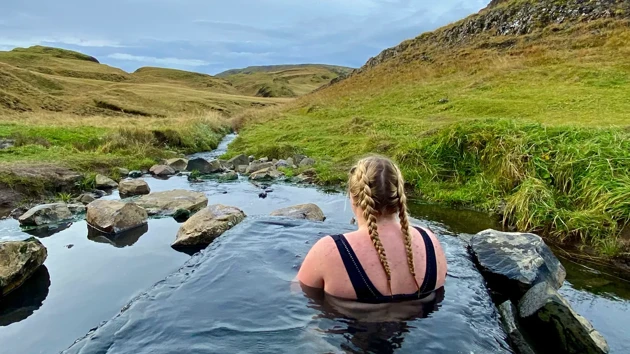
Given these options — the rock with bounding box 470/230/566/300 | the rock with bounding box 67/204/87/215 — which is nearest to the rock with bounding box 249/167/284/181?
the rock with bounding box 67/204/87/215

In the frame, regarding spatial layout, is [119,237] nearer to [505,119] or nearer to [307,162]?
[307,162]

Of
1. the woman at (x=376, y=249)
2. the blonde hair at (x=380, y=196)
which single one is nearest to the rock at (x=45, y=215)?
the woman at (x=376, y=249)

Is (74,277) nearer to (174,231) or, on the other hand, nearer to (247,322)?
(174,231)

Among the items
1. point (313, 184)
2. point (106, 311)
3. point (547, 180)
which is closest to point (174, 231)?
point (106, 311)

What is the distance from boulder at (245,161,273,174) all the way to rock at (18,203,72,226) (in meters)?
6.40

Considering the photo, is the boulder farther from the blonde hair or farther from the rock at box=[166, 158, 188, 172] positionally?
the blonde hair

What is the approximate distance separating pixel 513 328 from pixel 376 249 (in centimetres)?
177

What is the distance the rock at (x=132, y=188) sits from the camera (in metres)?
12.5

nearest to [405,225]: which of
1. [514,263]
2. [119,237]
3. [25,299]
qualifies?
[514,263]

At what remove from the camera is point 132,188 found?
12.6 m

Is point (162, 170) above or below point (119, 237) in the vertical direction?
above

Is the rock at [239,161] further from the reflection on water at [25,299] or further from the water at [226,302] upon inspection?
the reflection on water at [25,299]

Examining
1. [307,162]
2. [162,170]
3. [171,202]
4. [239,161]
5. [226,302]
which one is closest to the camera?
[226,302]

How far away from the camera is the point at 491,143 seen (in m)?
11.9
